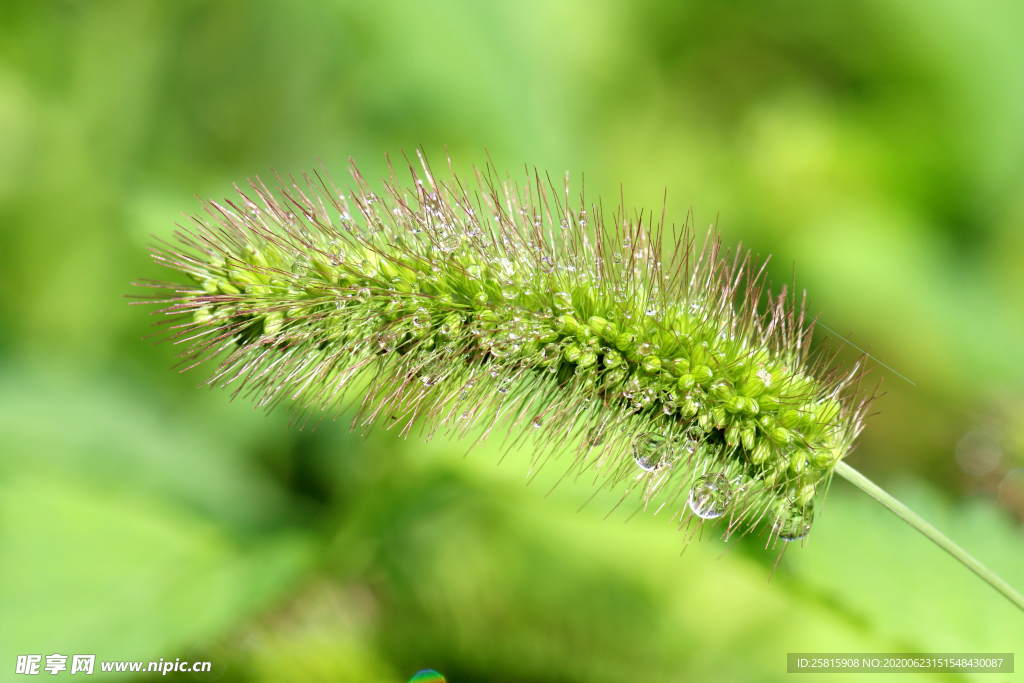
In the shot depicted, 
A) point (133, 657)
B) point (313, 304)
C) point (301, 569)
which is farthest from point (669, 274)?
point (133, 657)

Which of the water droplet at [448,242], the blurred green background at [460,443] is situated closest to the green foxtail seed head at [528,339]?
the water droplet at [448,242]

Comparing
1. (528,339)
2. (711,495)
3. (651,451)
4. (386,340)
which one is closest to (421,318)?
(386,340)

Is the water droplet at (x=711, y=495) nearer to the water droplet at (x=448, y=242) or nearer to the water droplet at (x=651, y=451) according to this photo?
the water droplet at (x=651, y=451)

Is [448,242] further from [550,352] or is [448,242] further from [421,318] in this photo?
[550,352]

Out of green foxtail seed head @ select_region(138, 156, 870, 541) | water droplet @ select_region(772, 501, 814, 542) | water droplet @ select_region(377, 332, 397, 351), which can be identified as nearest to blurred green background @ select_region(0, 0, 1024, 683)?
water droplet @ select_region(772, 501, 814, 542)

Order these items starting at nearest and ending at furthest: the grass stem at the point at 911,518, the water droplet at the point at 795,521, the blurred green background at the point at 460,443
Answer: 1. the grass stem at the point at 911,518
2. the water droplet at the point at 795,521
3. the blurred green background at the point at 460,443
